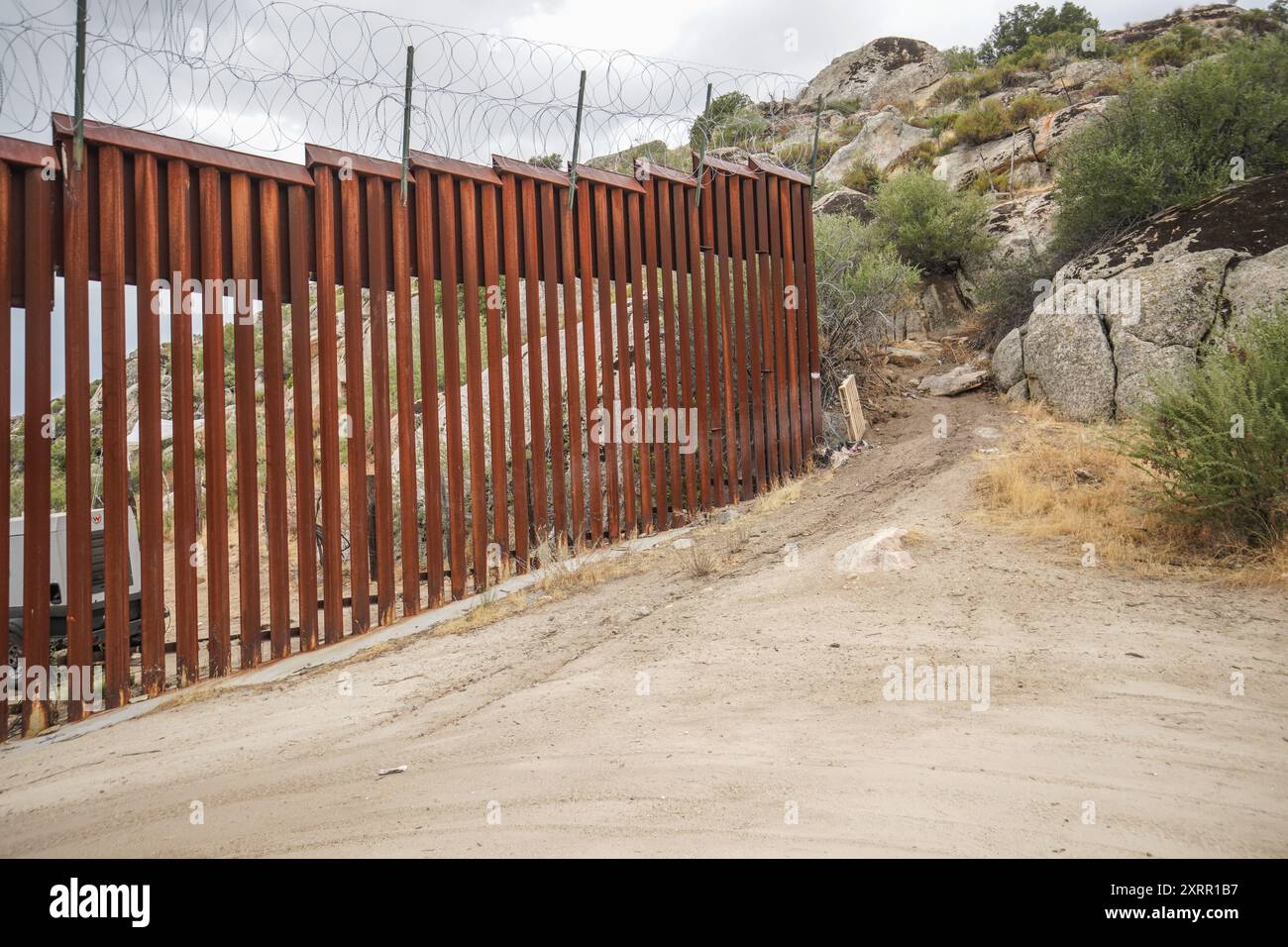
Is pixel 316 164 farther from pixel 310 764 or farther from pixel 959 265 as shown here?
pixel 959 265

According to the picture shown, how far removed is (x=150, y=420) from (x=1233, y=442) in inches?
300

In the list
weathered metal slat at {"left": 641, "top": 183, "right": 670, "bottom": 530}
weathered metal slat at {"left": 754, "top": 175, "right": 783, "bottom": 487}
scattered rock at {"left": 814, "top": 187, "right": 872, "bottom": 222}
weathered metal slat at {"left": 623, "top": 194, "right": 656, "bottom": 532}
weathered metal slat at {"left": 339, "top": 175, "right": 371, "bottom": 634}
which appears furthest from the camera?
scattered rock at {"left": 814, "top": 187, "right": 872, "bottom": 222}

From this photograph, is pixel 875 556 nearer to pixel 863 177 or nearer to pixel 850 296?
pixel 850 296

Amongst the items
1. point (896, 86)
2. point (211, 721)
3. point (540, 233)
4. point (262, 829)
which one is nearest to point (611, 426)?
point (540, 233)


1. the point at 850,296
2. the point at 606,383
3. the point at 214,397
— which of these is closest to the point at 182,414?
the point at 214,397

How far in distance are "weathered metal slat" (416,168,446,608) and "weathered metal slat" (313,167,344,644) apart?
75 cm

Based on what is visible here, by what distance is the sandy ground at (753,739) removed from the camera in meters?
2.71

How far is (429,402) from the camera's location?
6.77 meters

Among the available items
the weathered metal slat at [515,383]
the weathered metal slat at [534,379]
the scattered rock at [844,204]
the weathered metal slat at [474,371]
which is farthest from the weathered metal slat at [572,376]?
the scattered rock at [844,204]

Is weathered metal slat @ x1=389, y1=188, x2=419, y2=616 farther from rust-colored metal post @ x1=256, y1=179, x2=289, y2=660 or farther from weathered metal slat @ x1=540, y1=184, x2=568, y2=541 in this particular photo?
weathered metal slat @ x1=540, y1=184, x2=568, y2=541

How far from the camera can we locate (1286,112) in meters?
11.9

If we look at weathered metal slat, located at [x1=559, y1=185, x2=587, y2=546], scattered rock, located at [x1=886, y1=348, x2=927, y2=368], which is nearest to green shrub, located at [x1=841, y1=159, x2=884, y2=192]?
scattered rock, located at [x1=886, y1=348, x2=927, y2=368]

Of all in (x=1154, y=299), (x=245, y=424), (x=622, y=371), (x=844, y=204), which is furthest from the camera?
(x=844, y=204)

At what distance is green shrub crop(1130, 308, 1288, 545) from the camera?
18.1 ft
